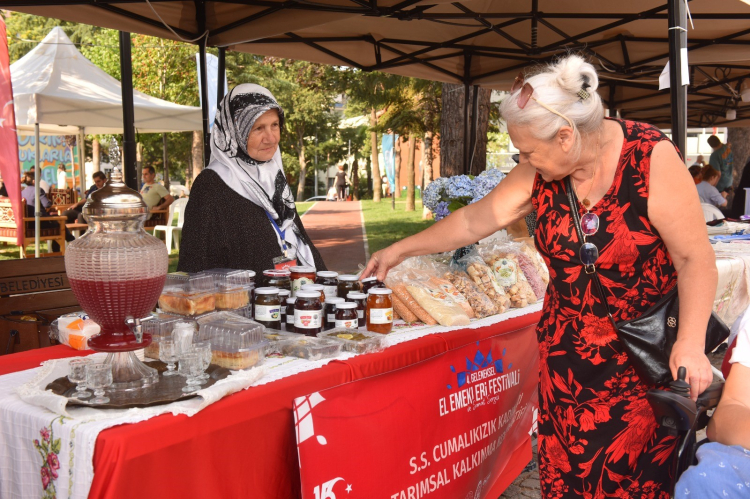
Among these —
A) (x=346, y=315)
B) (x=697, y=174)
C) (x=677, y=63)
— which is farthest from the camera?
(x=697, y=174)

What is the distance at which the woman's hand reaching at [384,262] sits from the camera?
8.75 feet

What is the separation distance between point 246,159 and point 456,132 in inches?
207

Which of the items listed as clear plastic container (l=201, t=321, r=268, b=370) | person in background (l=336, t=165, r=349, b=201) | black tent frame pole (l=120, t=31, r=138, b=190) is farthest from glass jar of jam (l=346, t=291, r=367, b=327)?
person in background (l=336, t=165, r=349, b=201)

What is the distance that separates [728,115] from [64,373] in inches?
450

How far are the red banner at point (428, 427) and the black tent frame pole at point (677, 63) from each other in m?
1.78

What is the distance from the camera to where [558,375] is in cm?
211

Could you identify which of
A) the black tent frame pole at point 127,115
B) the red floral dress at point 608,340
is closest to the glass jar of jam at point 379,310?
the red floral dress at point 608,340

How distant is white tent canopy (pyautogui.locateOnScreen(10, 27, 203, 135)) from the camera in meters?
8.95

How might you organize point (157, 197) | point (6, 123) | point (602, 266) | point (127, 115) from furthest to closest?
point (157, 197)
point (6, 123)
point (127, 115)
point (602, 266)

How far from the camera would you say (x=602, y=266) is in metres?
1.96

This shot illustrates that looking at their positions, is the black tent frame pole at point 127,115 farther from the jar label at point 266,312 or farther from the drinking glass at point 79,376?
the drinking glass at point 79,376

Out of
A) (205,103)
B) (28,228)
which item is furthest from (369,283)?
(28,228)

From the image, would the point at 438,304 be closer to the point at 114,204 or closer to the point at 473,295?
the point at 473,295

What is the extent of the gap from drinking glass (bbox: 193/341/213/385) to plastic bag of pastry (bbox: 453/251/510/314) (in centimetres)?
154
